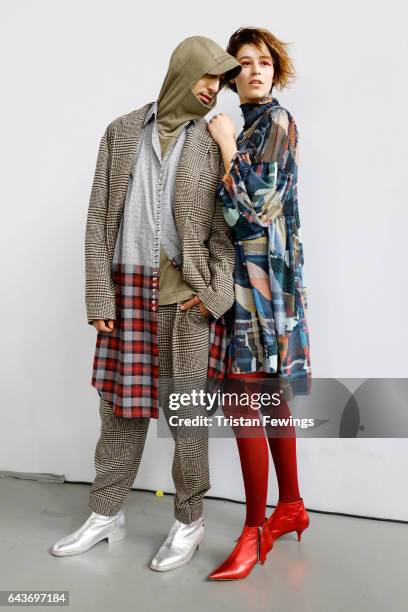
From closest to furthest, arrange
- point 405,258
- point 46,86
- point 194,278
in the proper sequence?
point 194,278 → point 405,258 → point 46,86

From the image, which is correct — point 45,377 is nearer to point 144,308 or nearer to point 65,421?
point 65,421

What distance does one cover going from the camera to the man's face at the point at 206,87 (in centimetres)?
158

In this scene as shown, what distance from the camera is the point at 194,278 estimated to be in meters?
1.56

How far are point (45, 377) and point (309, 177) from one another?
1304 mm

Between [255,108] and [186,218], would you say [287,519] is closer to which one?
[186,218]

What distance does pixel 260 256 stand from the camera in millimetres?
1594

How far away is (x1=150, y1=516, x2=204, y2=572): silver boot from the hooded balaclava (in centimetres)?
107

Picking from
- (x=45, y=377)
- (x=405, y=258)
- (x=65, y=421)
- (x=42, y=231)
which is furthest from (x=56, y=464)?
(x=405, y=258)

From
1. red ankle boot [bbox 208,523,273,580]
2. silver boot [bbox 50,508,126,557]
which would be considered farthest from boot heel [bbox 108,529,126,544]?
red ankle boot [bbox 208,523,273,580]

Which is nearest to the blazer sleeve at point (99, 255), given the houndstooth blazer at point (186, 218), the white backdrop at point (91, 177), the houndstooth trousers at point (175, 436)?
the houndstooth blazer at point (186, 218)

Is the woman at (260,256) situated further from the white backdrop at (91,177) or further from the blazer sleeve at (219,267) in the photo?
the white backdrop at (91,177)

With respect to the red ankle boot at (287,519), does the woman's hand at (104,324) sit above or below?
above

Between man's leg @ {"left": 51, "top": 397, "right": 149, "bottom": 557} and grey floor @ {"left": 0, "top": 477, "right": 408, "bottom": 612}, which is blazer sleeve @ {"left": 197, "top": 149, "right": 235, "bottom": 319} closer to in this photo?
man's leg @ {"left": 51, "top": 397, "right": 149, "bottom": 557}

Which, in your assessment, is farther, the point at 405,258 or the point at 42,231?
the point at 42,231
